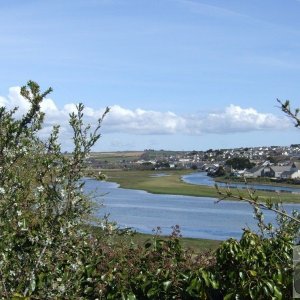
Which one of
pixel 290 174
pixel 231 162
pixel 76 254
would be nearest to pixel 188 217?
pixel 231 162

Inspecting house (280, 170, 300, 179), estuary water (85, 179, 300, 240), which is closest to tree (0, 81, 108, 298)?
estuary water (85, 179, 300, 240)

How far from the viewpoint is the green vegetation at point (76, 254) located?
14.7 ft

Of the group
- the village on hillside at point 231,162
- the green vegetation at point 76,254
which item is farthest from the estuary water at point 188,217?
the green vegetation at point 76,254

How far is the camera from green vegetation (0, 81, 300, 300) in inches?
177

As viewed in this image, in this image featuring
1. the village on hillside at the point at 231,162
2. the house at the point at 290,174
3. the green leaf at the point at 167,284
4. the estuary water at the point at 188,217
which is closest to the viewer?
the green leaf at the point at 167,284

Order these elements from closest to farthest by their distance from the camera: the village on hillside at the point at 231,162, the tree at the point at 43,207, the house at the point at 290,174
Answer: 1. the tree at the point at 43,207
2. the village on hillside at the point at 231,162
3. the house at the point at 290,174

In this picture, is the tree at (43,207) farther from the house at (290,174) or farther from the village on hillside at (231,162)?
the house at (290,174)

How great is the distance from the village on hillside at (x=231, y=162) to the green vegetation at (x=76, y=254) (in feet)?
1.17

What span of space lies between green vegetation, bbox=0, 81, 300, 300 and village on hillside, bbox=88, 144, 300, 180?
36cm

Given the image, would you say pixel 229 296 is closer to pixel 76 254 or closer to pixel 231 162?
pixel 76 254

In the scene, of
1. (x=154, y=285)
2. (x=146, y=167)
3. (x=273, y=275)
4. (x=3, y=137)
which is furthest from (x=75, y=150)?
(x=146, y=167)

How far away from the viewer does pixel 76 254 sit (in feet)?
16.3

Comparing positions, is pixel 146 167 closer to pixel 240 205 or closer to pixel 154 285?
pixel 240 205

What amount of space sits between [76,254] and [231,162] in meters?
3.31
